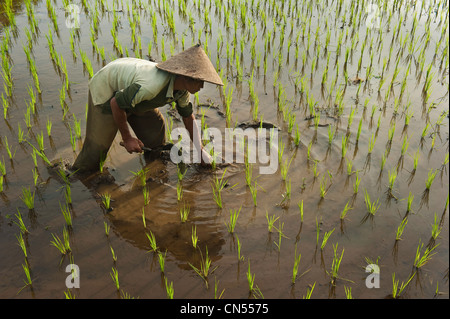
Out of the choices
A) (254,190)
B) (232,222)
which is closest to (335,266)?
(232,222)

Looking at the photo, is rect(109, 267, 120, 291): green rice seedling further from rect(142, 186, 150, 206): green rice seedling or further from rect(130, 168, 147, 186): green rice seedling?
rect(130, 168, 147, 186): green rice seedling

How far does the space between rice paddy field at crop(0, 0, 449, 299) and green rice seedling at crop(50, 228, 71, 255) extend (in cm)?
1

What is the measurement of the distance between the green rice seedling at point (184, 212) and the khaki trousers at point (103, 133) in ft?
2.30

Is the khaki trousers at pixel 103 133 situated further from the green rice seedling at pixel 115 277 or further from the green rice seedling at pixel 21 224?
the green rice seedling at pixel 115 277

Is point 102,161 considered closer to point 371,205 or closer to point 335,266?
point 335,266

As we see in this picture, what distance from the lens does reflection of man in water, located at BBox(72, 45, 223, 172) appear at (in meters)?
2.32

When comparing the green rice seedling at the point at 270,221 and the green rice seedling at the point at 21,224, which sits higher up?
the green rice seedling at the point at 21,224

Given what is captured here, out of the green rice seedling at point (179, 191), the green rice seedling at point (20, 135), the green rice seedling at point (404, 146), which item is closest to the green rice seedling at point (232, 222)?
the green rice seedling at point (179, 191)

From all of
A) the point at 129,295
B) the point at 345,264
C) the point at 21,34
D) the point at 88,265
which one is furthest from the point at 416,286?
the point at 21,34

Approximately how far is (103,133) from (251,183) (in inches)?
44.1

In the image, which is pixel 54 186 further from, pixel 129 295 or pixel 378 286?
pixel 378 286

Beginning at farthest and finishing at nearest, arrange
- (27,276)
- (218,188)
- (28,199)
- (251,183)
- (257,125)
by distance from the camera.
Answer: (257,125), (251,183), (218,188), (28,199), (27,276)

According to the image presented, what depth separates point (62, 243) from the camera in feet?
7.57

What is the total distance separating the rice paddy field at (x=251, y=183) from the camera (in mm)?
2143
